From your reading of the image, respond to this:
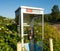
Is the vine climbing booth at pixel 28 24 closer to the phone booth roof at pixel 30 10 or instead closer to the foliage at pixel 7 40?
the phone booth roof at pixel 30 10

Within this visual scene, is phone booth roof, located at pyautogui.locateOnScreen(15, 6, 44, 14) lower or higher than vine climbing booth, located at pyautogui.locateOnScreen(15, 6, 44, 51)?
higher

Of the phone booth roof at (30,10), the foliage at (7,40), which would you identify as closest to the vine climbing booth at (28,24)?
the phone booth roof at (30,10)

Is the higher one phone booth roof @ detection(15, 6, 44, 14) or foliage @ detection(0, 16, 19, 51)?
phone booth roof @ detection(15, 6, 44, 14)

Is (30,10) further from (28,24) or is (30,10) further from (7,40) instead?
(7,40)

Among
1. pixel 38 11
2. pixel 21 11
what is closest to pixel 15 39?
pixel 21 11

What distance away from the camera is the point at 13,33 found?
4891 millimetres

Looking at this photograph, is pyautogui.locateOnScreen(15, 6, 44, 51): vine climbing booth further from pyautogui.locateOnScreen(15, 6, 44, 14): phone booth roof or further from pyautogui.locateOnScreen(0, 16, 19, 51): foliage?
pyautogui.locateOnScreen(0, 16, 19, 51): foliage

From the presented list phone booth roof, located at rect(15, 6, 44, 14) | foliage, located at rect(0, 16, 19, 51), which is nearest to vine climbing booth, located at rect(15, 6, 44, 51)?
phone booth roof, located at rect(15, 6, 44, 14)

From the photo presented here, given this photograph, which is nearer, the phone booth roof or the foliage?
the foliage

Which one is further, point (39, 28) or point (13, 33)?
point (39, 28)

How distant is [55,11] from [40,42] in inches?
1976

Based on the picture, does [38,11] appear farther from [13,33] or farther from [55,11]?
[55,11]

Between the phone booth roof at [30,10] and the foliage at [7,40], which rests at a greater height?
the phone booth roof at [30,10]

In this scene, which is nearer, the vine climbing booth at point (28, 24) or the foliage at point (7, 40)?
the foliage at point (7, 40)
